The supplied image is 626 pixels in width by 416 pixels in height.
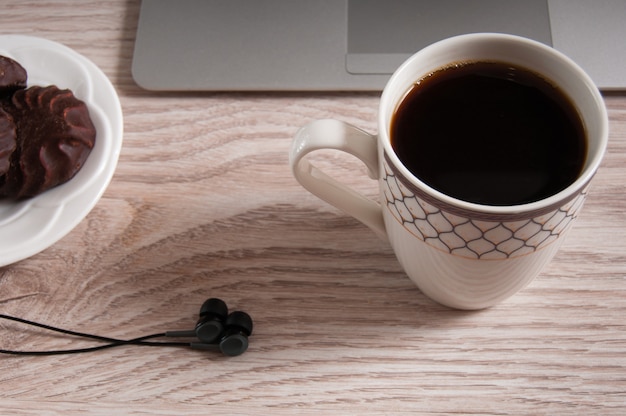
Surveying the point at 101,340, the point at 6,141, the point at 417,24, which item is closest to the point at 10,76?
the point at 6,141

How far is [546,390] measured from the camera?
0.63 metres

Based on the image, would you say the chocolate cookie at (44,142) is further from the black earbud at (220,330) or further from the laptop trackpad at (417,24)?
the laptop trackpad at (417,24)

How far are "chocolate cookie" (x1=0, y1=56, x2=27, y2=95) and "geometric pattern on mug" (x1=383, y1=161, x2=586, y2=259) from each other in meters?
0.43

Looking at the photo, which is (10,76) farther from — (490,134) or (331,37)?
(490,134)

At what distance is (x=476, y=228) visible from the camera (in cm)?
53

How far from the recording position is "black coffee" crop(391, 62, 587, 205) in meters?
0.58

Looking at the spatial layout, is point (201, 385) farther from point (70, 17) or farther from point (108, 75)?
point (70, 17)

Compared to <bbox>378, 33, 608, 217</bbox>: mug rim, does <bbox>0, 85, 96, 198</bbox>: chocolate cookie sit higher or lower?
lower

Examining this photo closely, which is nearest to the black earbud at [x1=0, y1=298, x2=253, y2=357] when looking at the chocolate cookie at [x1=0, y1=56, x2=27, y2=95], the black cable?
the black cable

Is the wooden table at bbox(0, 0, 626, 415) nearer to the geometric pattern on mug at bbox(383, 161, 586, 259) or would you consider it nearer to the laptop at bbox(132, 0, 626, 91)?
the laptop at bbox(132, 0, 626, 91)

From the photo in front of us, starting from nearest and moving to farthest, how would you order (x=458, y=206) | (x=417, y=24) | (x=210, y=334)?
(x=458, y=206) < (x=210, y=334) < (x=417, y=24)

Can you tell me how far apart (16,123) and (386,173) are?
394 millimetres

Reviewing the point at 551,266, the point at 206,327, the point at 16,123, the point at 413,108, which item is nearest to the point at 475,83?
the point at 413,108

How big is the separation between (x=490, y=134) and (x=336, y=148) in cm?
13
